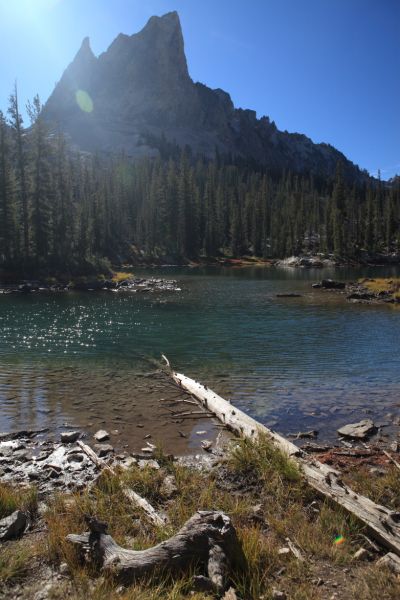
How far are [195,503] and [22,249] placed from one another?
61.3 metres

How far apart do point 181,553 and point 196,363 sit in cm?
1441

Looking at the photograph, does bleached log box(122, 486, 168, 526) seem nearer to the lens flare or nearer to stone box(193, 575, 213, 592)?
stone box(193, 575, 213, 592)

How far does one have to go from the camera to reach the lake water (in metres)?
13.6

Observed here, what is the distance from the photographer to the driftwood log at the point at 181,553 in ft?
17.4

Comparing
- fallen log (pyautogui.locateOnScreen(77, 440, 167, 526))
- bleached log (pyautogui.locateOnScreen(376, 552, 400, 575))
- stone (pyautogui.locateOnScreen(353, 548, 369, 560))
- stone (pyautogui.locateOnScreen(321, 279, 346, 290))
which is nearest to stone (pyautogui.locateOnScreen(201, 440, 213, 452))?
fallen log (pyautogui.locateOnScreen(77, 440, 167, 526))

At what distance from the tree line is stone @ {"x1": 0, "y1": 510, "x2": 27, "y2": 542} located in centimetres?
5756

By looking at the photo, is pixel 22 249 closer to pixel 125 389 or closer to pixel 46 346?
pixel 46 346

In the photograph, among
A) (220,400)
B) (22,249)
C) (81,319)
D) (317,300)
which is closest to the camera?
(220,400)

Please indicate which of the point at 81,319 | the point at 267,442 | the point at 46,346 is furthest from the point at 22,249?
the point at 267,442

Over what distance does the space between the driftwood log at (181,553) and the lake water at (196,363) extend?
5.61 metres

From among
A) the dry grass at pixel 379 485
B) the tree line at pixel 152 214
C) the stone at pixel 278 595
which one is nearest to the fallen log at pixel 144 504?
the stone at pixel 278 595

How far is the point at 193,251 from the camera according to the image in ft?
385

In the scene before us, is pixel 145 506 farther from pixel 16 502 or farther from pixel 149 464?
pixel 16 502

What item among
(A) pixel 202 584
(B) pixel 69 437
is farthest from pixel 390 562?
(B) pixel 69 437
